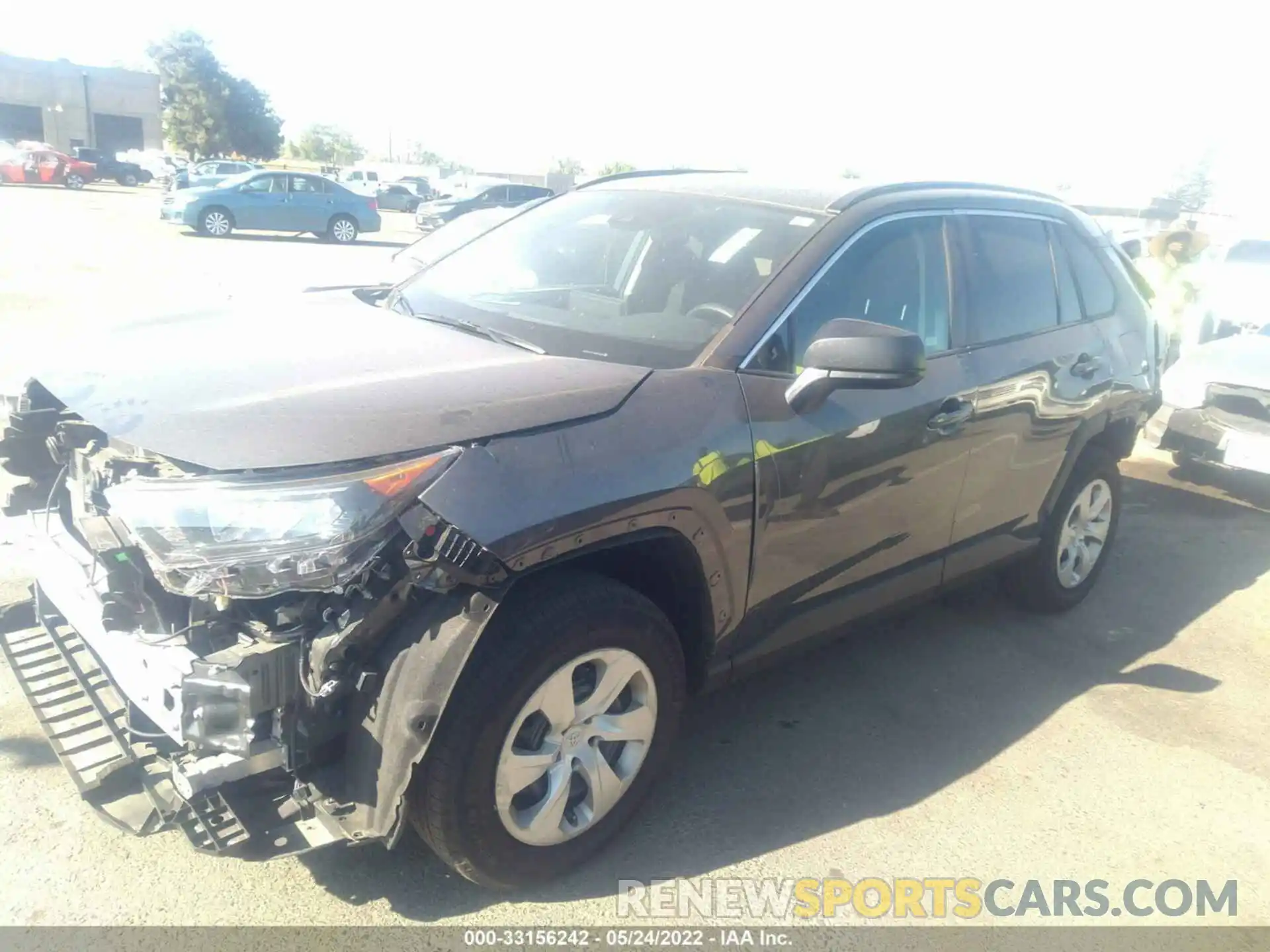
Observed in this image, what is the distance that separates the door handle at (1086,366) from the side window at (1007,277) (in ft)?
0.68

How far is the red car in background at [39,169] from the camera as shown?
35031 millimetres

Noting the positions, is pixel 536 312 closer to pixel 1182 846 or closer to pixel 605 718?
pixel 605 718

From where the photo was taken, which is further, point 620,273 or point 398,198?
point 398,198

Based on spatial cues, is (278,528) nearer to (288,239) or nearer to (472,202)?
(288,239)

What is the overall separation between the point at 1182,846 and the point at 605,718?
195 cm

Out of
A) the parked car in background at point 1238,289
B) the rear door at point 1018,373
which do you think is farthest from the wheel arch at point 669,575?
the parked car in background at point 1238,289

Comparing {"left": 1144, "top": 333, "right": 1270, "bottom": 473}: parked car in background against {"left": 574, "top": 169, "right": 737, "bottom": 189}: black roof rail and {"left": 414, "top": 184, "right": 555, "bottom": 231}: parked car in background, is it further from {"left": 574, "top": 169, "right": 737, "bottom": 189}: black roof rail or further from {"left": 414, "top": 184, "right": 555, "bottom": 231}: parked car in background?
{"left": 414, "top": 184, "right": 555, "bottom": 231}: parked car in background

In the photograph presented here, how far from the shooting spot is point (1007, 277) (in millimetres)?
4047

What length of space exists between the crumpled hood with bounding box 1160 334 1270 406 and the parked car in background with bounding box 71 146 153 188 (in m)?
44.9

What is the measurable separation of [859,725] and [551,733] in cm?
153

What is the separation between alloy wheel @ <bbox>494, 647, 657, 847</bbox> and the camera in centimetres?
256

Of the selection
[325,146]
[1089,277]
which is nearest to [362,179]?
[325,146]

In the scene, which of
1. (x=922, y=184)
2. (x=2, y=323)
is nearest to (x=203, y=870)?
(x=922, y=184)

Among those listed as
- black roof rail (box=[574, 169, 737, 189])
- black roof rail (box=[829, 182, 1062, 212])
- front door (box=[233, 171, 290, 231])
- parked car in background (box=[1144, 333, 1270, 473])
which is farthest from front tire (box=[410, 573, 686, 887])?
front door (box=[233, 171, 290, 231])
